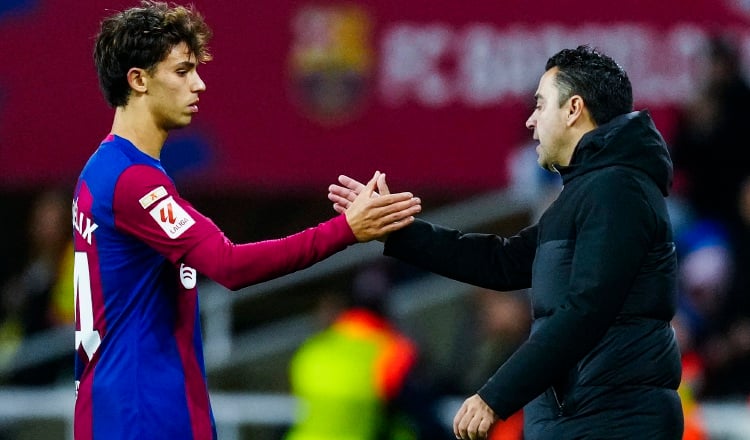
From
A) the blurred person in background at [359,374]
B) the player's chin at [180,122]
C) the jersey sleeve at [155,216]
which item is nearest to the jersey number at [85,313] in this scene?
the jersey sleeve at [155,216]

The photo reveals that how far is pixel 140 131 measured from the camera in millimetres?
4367

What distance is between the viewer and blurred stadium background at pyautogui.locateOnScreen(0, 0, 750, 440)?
8.89 metres

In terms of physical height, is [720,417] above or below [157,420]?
below

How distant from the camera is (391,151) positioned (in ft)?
29.2

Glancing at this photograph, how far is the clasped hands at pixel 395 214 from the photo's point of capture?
420 centimetres

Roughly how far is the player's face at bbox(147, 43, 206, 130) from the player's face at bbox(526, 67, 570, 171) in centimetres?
100

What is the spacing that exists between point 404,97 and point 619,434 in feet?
16.4

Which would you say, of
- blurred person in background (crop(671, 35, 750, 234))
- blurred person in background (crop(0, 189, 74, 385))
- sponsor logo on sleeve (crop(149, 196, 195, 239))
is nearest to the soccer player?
sponsor logo on sleeve (crop(149, 196, 195, 239))

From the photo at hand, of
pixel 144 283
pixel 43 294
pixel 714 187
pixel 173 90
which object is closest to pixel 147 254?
pixel 144 283

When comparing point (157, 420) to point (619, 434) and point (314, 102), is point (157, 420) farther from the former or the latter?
point (314, 102)

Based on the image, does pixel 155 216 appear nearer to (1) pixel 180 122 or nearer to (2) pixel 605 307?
(1) pixel 180 122

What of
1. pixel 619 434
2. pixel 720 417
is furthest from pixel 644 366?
pixel 720 417

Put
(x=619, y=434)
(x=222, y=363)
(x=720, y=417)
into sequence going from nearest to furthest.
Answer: (x=619, y=434)
(x=720, y=417)
(x=222, y=363)

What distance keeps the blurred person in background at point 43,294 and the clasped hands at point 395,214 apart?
421 cm
